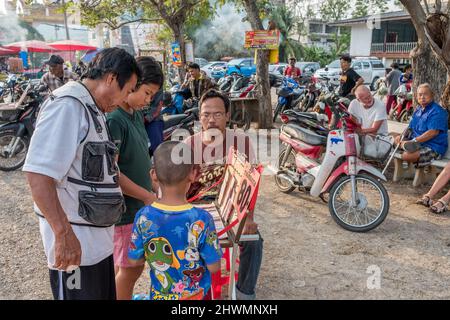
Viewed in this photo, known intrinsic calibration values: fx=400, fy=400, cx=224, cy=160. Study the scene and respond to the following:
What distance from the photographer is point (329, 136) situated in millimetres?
4355

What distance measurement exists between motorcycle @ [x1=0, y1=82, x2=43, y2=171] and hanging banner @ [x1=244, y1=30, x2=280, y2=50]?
14.5ft

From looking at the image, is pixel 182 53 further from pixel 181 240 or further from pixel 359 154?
pixel 181 240

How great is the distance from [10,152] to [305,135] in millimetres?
4452

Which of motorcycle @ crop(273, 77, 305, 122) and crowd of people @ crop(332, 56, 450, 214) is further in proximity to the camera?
motorcycle @ crop(273, 77, 305, 122)

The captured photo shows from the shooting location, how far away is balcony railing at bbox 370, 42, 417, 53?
27.8 metres

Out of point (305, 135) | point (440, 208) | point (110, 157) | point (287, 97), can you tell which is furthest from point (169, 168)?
point (287, 97)

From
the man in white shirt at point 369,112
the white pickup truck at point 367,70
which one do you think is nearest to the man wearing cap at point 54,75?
the man in white shirt at point 369,112

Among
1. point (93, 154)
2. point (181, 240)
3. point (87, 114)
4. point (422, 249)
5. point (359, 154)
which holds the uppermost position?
point (87, 114)

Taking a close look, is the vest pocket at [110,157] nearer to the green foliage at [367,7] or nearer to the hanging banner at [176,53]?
the hanging banner at [176,53]

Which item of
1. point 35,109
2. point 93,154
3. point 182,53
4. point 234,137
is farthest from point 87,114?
point 182,53

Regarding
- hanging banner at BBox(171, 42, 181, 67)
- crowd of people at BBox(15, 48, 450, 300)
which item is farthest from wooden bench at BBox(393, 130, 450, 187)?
hanging banner at BBox(171, 42, 181, 67)

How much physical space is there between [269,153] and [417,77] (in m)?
2.65

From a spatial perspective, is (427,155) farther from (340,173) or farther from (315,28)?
(315,28)

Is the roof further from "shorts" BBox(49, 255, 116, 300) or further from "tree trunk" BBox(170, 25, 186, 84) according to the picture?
"shorts" BBox(49, 255, 116, 300)
